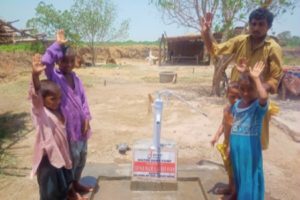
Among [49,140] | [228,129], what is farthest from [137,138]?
[49,140]

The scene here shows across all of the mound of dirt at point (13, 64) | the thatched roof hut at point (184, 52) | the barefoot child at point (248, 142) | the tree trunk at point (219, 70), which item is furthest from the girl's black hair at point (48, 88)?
the thatched roof hut at point (184, 52)

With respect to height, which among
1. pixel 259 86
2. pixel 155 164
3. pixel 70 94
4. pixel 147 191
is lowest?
pixel 147 191

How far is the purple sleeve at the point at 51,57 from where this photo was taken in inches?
112

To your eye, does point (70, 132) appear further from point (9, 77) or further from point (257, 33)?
point (9, 77)

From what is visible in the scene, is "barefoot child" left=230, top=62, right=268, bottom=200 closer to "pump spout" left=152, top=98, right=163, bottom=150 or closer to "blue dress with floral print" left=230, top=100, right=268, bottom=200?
"blue dress with floral print" left=230, top=100, right=268, bottom=200

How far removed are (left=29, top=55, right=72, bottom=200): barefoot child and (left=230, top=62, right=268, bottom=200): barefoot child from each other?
140 centimetres

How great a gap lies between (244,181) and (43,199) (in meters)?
1.67

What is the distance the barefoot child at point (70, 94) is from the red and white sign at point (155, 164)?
1.87ft

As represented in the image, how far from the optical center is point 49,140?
2.78m

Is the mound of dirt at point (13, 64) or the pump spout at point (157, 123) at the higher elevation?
the pump spout at point (157, 123)

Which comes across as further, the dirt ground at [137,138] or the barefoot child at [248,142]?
the dirt ground at [137,138]

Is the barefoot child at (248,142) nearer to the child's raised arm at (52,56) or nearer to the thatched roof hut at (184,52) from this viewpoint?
the child's raised arm at (52,56)

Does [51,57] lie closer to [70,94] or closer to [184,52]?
[70,94]

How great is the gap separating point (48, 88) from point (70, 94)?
0.27m
